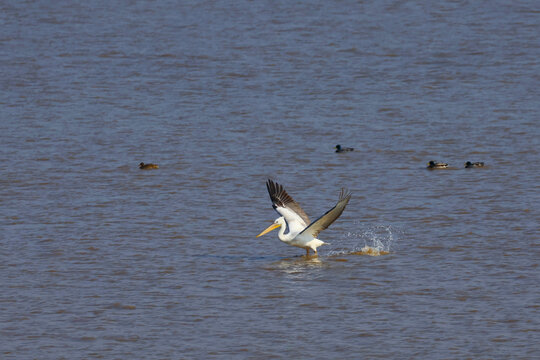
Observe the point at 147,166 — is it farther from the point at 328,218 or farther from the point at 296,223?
the point at 328,218

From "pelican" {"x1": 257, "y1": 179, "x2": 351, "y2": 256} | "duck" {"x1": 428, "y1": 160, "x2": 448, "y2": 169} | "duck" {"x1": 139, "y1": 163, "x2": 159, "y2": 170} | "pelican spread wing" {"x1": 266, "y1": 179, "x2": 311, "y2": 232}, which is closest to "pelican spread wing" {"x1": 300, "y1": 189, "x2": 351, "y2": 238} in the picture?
"pelican" {"x1": 257, "y1": 179, "x2": 351, "y2": 256}

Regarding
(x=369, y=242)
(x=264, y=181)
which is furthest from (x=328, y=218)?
(x=264, y=181)

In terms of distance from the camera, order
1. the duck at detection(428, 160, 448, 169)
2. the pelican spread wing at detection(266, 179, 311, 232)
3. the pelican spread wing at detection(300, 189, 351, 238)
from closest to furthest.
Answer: the pelican spread wing at detection(300, 189, 351, 238)
the pelican spread wing at detection(266, 179, 311, 232)
the duck at detection(428, 160, 448, 169)

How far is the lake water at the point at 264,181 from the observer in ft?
37.2

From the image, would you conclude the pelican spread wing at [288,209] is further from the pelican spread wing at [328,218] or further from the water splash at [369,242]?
the water splash at [369,242]

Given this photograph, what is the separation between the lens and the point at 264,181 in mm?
18141

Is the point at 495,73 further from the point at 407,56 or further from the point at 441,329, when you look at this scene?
the point at 441,329

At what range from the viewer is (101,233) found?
15203mm

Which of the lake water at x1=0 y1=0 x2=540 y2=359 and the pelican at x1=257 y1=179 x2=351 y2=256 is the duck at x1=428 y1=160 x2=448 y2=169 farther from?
the pelican at x1=257 y1=179 x2=351 y2=256

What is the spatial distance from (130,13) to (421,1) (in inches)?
378

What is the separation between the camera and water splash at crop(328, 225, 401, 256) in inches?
563

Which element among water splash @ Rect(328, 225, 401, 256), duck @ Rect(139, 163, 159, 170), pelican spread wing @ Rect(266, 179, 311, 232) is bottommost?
water splash @ Rect(328, 225, 401, 256)

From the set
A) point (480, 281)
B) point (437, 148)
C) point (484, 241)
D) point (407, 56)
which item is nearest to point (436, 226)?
point (484, 241)

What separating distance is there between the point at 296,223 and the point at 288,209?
349 millimetres
